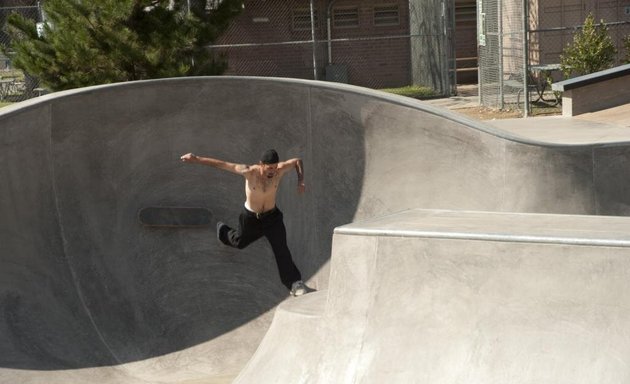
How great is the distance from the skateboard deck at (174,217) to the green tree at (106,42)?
20.0 feet

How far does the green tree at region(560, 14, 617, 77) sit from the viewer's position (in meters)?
19.3

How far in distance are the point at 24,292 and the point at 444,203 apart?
13.4 feet

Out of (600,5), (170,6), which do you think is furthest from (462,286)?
(600,5)

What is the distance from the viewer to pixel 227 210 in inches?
387

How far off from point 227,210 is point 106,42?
6.63m

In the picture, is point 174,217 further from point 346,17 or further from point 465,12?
point 465,12

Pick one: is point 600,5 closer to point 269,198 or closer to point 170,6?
point 170,6

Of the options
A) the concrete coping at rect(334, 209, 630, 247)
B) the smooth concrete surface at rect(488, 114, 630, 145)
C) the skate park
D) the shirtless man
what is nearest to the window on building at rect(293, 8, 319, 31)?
the smooth concrete surface at rect(488, 114, 630, 145)

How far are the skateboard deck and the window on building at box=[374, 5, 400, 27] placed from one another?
20.6 meters

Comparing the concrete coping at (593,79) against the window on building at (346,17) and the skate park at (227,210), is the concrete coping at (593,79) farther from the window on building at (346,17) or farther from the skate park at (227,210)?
the window on building at (346,17)

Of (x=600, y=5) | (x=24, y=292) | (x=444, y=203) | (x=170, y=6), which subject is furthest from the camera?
(x=600, y=5)

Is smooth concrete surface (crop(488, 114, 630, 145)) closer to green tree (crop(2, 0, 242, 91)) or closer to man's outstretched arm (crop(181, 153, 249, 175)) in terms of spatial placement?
man's outstretched arm (crop(181, 153, 249, 175))

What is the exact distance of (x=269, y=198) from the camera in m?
8.35

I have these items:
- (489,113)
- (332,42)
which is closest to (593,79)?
(489,113)
